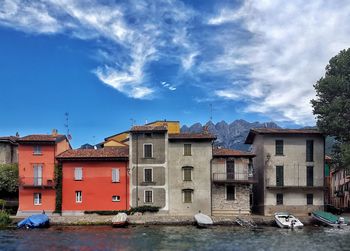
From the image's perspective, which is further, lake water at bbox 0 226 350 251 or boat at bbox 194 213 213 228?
boat at bbox 194 213 213 228

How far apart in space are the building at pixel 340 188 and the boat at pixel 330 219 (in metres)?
25.1

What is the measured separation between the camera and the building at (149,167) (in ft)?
204

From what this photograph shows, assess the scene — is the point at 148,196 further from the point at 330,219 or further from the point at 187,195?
the point at 330,219

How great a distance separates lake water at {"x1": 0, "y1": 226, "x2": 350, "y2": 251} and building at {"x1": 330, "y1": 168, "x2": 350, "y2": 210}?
33.5 m

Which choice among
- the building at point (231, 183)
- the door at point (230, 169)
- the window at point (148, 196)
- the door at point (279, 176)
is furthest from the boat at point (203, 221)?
the door at point (279, 176)

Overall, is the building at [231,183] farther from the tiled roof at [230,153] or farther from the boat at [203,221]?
the boat at [203,221]

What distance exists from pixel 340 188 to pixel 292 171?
30.0 m

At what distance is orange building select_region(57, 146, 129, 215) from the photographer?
62281 mm

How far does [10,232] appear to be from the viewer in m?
49.4

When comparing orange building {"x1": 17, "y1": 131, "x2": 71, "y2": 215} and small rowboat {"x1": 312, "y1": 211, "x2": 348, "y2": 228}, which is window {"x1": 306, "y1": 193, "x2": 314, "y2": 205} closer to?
small rowboat {"x1": 312, "y1": 211, "x2": 348, "y2": 228}

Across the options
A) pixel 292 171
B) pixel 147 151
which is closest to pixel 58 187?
pixel 147 151

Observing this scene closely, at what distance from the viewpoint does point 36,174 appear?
205 feet

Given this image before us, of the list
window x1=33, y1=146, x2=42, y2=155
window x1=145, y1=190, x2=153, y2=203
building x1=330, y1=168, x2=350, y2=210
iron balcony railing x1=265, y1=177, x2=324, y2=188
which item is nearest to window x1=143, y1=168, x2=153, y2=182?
window x1=145, y1=190, x2=153, y2=203

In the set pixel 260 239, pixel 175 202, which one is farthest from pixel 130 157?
pixel 260 239
